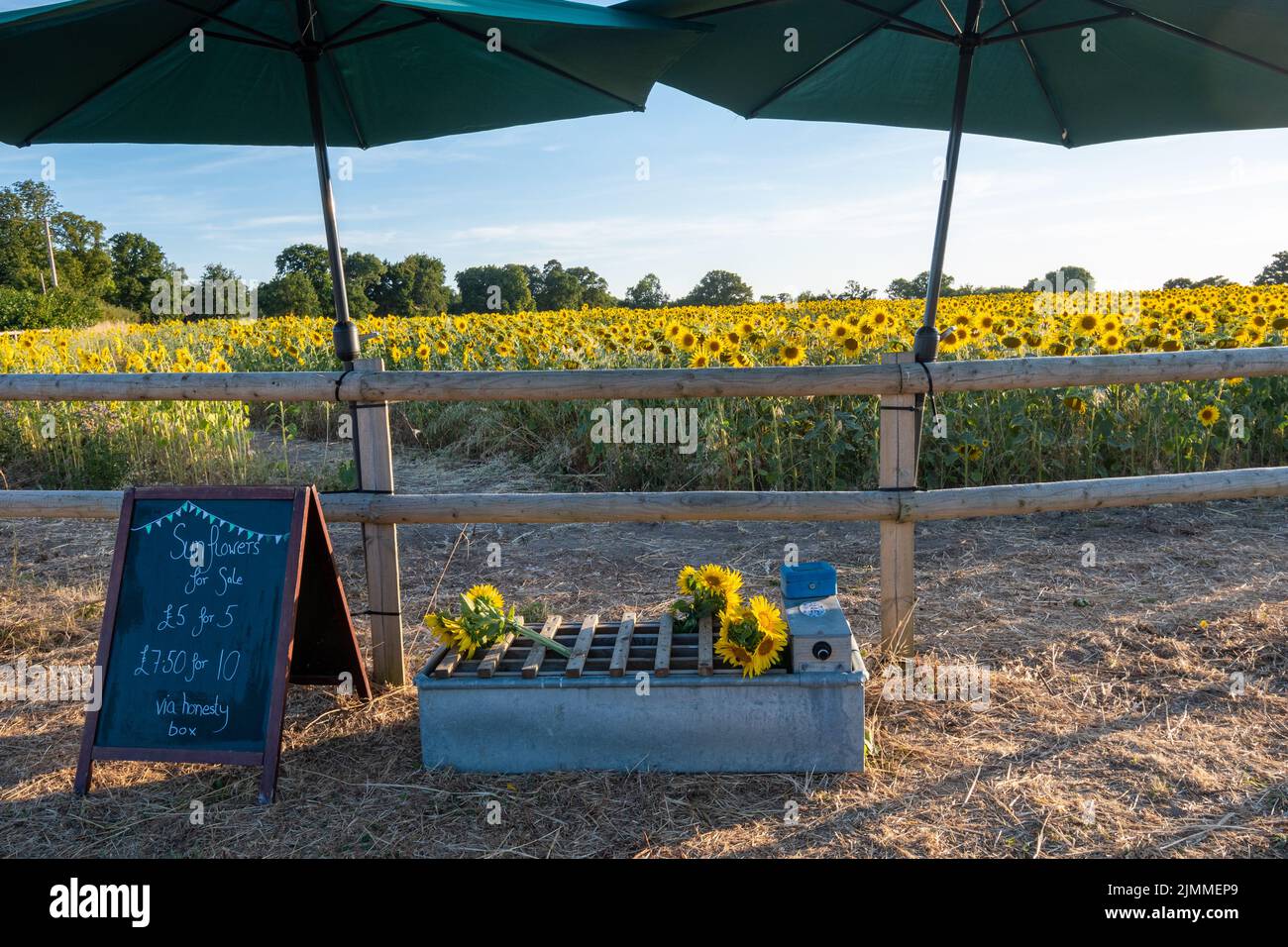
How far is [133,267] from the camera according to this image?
2478 inches

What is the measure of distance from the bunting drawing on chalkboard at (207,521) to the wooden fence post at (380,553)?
434 mm

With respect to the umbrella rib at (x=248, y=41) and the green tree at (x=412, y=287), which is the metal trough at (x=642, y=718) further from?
the green tree at (x=412, y=287)

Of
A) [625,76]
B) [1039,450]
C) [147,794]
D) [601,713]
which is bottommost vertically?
[147,794]

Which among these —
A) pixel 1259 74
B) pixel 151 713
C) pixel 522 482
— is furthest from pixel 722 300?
pixel 151 713

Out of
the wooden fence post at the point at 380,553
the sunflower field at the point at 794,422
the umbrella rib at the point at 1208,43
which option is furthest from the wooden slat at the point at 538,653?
the umbrella rib at the point at 1208,43

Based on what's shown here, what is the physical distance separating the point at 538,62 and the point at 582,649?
6.84ft

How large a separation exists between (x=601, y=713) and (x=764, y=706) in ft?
1.55

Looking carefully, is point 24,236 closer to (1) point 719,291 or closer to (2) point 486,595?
(1) point 719,291

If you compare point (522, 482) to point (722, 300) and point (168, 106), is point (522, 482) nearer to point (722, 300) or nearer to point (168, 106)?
point (168, 106)

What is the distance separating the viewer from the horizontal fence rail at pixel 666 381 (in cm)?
321

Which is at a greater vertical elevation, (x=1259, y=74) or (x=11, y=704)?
(x=1259, y=74)

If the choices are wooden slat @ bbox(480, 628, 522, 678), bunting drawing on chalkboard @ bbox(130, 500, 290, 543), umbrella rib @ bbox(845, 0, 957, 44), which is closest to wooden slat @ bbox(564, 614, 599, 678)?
wooden slat @ bbox(480, 628, 522, 678)

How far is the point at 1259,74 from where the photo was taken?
3643 mm

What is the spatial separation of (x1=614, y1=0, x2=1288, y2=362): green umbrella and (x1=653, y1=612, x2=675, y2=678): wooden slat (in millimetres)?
1271
